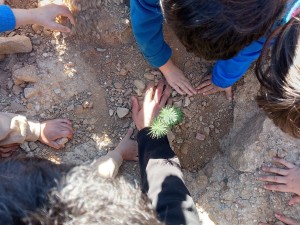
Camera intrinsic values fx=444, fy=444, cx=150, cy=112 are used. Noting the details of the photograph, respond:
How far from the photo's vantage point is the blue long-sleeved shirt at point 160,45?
178cm

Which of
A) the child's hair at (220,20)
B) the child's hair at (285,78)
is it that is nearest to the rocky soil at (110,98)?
the child's hair at (285,78)

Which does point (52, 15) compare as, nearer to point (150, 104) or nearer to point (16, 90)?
point (16, 90)

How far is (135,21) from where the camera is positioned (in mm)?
1862

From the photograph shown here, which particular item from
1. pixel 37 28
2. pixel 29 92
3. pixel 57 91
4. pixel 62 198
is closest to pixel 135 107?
pixel 57 91

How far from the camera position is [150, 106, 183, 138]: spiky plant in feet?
6.48

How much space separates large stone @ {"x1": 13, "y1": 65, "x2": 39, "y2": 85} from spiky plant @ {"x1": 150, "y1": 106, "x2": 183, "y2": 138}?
0.62m

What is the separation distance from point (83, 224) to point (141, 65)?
1.22 m

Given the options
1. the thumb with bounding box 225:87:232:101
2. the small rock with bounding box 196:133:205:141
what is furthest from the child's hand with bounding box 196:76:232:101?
the small rock with bounding box 196:133:205:141

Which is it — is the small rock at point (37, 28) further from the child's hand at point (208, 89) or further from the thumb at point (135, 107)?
the child's hand at point (208, 89)

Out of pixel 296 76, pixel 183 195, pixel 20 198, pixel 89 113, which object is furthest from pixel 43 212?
pixel 89 113

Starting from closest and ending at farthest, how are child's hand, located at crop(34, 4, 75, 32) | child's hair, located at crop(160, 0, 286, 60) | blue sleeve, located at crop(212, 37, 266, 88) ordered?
child's hair, located at crop(160, 0, 286, 60), blue sleeve, located at crop(212, 37, 266, 88), child's hand, located at crop(34, 4, 75, 32)

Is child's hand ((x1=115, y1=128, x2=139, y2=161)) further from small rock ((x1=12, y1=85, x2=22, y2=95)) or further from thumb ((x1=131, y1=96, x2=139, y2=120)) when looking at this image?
small rock ((x1=12, y1=85, x2=22, y2=95))

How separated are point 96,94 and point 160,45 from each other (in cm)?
44

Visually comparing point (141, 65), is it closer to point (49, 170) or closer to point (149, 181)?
point (149, 181)
